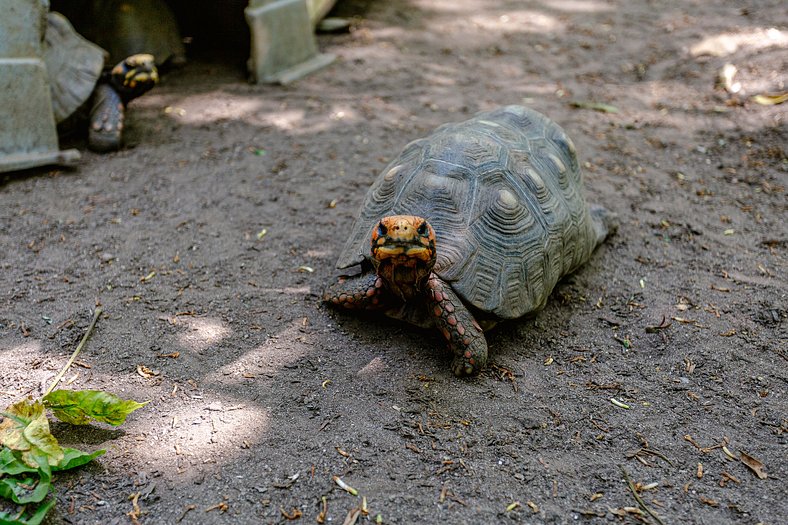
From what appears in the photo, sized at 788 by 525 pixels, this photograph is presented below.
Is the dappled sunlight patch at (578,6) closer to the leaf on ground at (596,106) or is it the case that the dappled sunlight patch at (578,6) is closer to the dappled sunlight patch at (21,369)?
the leaf on ground at (596,106)

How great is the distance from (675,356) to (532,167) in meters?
1.02

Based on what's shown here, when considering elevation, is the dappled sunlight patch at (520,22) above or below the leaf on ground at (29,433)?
above

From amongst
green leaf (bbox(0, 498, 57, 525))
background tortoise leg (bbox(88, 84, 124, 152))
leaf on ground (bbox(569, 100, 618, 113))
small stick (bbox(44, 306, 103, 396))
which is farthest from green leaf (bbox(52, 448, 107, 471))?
leaf on ground (bbox(569, 100, 618, 113))

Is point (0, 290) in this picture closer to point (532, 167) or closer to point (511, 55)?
point (532, 167)

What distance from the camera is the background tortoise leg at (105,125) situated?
4.66 m

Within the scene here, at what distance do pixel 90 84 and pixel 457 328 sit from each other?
11.2ft

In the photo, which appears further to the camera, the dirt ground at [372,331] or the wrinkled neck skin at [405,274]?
the wrinkled neck skin at [405,274]

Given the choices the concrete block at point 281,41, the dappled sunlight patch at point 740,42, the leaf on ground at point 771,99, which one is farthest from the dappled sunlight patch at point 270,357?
the dappled sunlight patch at point 740,42

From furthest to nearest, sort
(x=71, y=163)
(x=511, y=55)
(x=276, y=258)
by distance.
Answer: (x=511, y=55) < (x=71, y=163) < (x=276, y=258)

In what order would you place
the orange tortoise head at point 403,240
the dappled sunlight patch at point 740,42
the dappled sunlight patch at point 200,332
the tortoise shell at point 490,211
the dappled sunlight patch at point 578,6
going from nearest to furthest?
1. the orange tortoise head at point 403,240
2. the tortoise shell at point 490,211
3. the dappled sunlight patch at point 200,332
4. the dappled sunlight patch at point 740,42
5. the dappled sunlight patch at point 578,6

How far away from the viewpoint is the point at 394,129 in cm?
509

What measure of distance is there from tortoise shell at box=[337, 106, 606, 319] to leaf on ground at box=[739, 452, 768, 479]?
36.7 inches

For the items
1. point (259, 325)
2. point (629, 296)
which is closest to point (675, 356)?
point (629, 296)

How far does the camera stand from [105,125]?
183 inches
